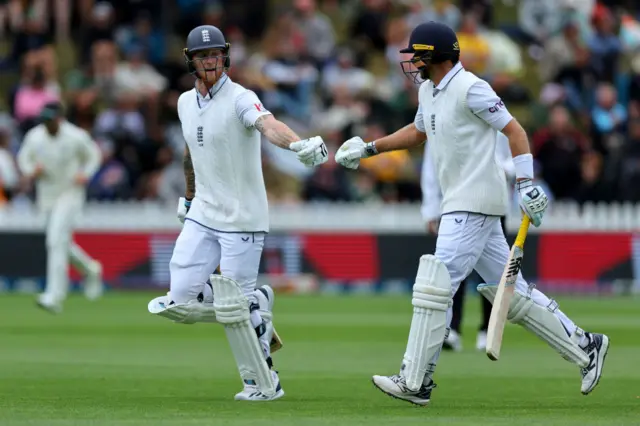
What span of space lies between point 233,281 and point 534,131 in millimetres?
14141

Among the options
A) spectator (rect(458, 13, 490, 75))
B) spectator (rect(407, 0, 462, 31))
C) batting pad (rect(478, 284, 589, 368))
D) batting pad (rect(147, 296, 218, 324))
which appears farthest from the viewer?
spectator (rect(407, 0, 462, 31))

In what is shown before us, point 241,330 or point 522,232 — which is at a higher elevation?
point 522,232

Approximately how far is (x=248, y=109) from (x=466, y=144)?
4.35 feet

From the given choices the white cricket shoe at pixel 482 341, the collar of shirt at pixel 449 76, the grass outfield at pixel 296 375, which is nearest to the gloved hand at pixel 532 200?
the collar of shirt at pixel 449 76

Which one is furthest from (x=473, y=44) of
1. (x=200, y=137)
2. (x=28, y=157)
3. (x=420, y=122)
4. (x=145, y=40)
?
(x=200, y=137)

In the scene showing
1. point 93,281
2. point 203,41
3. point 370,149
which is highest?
point 203,41

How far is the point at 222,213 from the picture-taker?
9.27 metres

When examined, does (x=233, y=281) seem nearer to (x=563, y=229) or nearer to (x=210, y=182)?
(x=210, y=182)

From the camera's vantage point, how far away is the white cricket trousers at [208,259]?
920 centimetres

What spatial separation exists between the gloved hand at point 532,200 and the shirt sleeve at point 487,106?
14.2 inches

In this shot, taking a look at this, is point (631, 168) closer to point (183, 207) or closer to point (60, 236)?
point (60, 236)

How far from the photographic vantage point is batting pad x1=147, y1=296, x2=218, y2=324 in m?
9.16

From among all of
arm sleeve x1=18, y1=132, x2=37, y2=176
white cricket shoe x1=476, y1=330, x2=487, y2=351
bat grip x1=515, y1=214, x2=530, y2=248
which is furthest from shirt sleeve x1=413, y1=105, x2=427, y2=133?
arm sleeve x1=18, y1=132, x2=37, y2=176

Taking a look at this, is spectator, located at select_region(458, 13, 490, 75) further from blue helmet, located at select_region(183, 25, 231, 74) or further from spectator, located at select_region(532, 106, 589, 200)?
blue helmet, located at select_region(183, 25, 231, 74)
